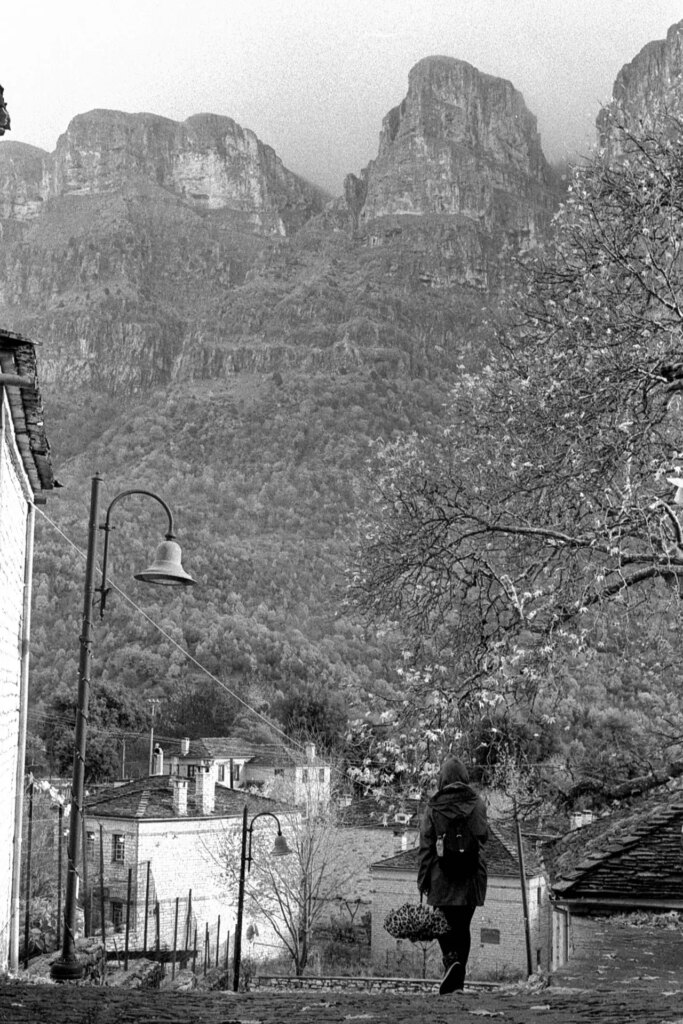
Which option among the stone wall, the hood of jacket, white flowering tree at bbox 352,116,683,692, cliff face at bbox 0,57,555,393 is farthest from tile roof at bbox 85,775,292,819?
cliff face at bbox 0,57,555,393

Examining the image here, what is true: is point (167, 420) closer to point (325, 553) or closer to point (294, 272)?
point (325, 553)

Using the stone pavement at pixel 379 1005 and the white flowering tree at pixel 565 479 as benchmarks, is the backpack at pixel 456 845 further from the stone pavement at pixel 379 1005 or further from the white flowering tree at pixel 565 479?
the white flowering tree at pixel 565 479

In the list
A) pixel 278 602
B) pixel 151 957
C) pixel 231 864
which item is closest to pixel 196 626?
pixel 278 602

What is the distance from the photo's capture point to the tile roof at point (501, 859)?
3556cm

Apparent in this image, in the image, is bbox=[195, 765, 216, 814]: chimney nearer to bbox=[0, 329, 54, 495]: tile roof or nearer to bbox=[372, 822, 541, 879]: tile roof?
bbox=[372, 822, 541, 879]: tile roof

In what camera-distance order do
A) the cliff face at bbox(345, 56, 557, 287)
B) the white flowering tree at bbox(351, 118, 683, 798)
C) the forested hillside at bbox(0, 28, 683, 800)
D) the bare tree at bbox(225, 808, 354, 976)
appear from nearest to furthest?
the white flowering tree at bbox(351, 118, 683, 798) → the forested hillside at bbox(0, 28, 683, 800) → the bare tree at bbox(225, 808, 354, 976) → the cliff face at bbox(345, 56, 557, 287)

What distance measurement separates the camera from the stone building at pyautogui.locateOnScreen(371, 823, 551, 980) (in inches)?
1371

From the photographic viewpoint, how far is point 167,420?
4486 inches

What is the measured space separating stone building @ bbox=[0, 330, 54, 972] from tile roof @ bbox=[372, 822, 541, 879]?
24.1m

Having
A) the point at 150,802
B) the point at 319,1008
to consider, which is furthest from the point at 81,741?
the point at 150,802

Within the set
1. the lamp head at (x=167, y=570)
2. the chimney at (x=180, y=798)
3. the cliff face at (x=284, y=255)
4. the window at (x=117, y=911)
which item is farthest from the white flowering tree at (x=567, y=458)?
the cliff face at (x=284, y=255)

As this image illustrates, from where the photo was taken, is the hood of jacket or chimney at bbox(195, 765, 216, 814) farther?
chimney at bbox(195, 765, 216, 814)

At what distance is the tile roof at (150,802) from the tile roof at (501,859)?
6.87 meters

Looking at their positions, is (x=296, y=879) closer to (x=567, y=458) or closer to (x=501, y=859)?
(x=501, y=859)
